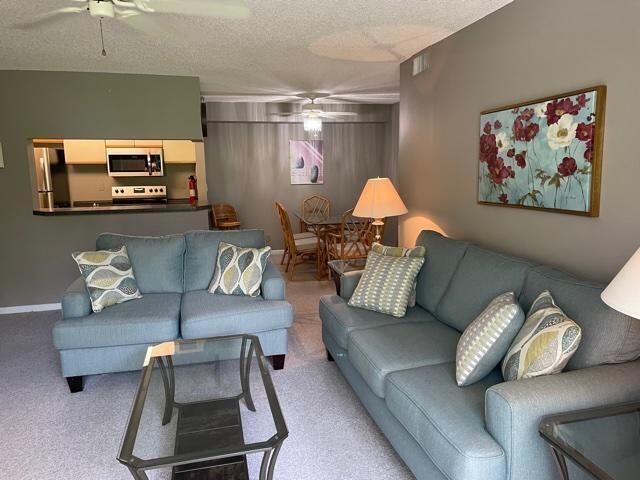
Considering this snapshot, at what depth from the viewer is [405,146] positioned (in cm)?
417

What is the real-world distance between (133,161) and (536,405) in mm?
6080

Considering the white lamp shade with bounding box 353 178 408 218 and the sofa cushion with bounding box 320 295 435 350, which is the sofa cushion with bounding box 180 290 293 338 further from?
the white lamp shade with bounding box 353 178 408 218

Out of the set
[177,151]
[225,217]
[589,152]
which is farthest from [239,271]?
[177,151]

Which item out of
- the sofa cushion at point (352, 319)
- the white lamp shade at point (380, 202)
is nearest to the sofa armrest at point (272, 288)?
the sofa cushion at point (352, 319)

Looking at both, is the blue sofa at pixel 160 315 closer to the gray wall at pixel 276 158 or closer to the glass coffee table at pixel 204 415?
the glass coffee table at pixel 204 415

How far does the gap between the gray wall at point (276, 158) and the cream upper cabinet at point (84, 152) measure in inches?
57.8

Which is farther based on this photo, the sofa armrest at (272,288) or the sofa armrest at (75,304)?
the sofa armrest at (272,288)

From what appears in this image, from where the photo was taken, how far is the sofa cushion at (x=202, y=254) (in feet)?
11.2

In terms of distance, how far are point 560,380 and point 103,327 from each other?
248 centimetres

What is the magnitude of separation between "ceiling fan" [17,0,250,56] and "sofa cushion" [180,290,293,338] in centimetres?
168

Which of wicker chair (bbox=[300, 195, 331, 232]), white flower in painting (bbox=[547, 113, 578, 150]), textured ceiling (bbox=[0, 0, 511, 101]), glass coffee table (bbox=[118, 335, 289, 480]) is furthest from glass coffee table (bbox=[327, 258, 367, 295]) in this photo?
wicker chair (bbox=[300, 195, 331, 232])

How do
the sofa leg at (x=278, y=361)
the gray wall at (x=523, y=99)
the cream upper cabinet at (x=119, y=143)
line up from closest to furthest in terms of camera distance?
the gray wall at (x=523, y=99) → the sofa leg at (x=278, y=361) → the cream upper cabinet at (x=119, y=143)

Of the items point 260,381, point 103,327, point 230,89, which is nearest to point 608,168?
point 260,381

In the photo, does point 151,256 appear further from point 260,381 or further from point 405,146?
point 405,146
